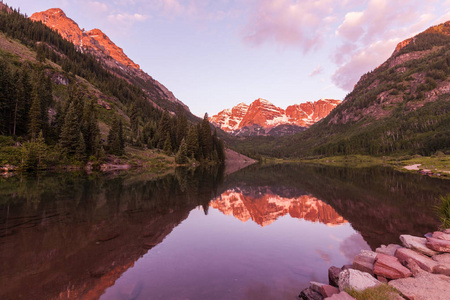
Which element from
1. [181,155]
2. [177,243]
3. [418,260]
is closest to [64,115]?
[181,155]

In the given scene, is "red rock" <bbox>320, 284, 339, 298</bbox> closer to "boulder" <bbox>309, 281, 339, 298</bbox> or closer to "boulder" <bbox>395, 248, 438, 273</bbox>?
"boulder" <bbox>309, 281, 339, 298</bbox>

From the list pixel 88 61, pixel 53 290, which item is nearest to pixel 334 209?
pixel 53 290

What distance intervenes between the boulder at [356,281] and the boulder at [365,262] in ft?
4.73

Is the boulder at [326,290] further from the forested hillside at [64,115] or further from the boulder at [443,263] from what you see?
the forested hillside at [64,115]

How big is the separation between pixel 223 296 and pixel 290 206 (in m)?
20.5

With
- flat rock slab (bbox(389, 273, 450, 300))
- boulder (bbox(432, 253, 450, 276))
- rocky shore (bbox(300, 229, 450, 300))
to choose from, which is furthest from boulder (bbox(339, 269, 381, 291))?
boulder (bbox(432, 253, 450, 276))

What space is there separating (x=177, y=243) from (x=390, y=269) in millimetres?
11357

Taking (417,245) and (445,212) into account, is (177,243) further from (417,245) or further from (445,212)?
(445,212)

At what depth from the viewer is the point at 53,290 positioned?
859 cm

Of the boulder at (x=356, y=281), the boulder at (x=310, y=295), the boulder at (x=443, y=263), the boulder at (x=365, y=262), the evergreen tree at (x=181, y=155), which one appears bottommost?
the boulder at (x=310, y=295)

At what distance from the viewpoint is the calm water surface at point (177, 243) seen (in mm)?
9312

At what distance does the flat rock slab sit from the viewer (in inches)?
265

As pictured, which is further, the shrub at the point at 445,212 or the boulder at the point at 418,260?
the shrub at the point at 445,212

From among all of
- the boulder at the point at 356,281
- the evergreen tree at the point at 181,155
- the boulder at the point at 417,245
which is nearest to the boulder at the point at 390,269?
the boulder at the point at 356,281
